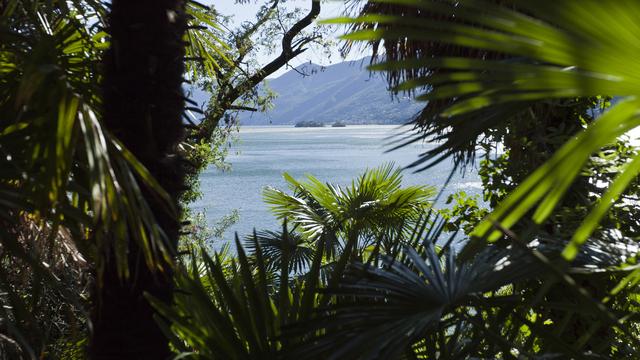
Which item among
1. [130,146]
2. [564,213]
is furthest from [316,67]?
[130,146]

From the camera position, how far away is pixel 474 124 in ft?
3.27

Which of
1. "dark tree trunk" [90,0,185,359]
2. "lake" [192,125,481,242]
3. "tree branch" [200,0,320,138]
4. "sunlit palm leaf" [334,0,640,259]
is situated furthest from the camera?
"lake" [192,125,481,242]

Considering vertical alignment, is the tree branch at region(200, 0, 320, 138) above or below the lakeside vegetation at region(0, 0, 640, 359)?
above

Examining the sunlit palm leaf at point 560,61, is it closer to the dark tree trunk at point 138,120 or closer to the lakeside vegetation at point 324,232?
the lakeside vegetation at point 324,232

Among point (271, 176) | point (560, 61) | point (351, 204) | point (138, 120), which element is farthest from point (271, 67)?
point (271, 176)

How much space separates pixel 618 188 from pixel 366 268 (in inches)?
45.4

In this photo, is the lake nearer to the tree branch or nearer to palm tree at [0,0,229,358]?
the tree branch

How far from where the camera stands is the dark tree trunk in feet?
6.98

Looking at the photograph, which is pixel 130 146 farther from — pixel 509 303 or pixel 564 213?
pixel 564 213

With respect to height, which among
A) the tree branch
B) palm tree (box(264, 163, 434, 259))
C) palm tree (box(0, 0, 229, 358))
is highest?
the tree branch

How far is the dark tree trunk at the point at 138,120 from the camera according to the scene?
2129 millimetres

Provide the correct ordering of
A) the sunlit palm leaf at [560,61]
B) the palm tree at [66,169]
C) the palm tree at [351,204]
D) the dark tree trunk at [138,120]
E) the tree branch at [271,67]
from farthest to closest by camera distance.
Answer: the tree branch at [271,67], the palm tree at [351,204], the dark tree trunk at [138,120], the palm tree at [66,169], the sunlit palm leaf at [560,61]

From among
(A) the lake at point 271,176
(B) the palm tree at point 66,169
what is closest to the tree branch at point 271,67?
(B) the palm tree at point 66,169

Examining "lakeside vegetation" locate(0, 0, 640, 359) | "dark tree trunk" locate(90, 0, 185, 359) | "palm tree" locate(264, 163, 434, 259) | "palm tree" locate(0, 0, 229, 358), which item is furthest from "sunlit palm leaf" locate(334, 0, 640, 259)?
"palm tree" locate(264, 163, 434, 259)
